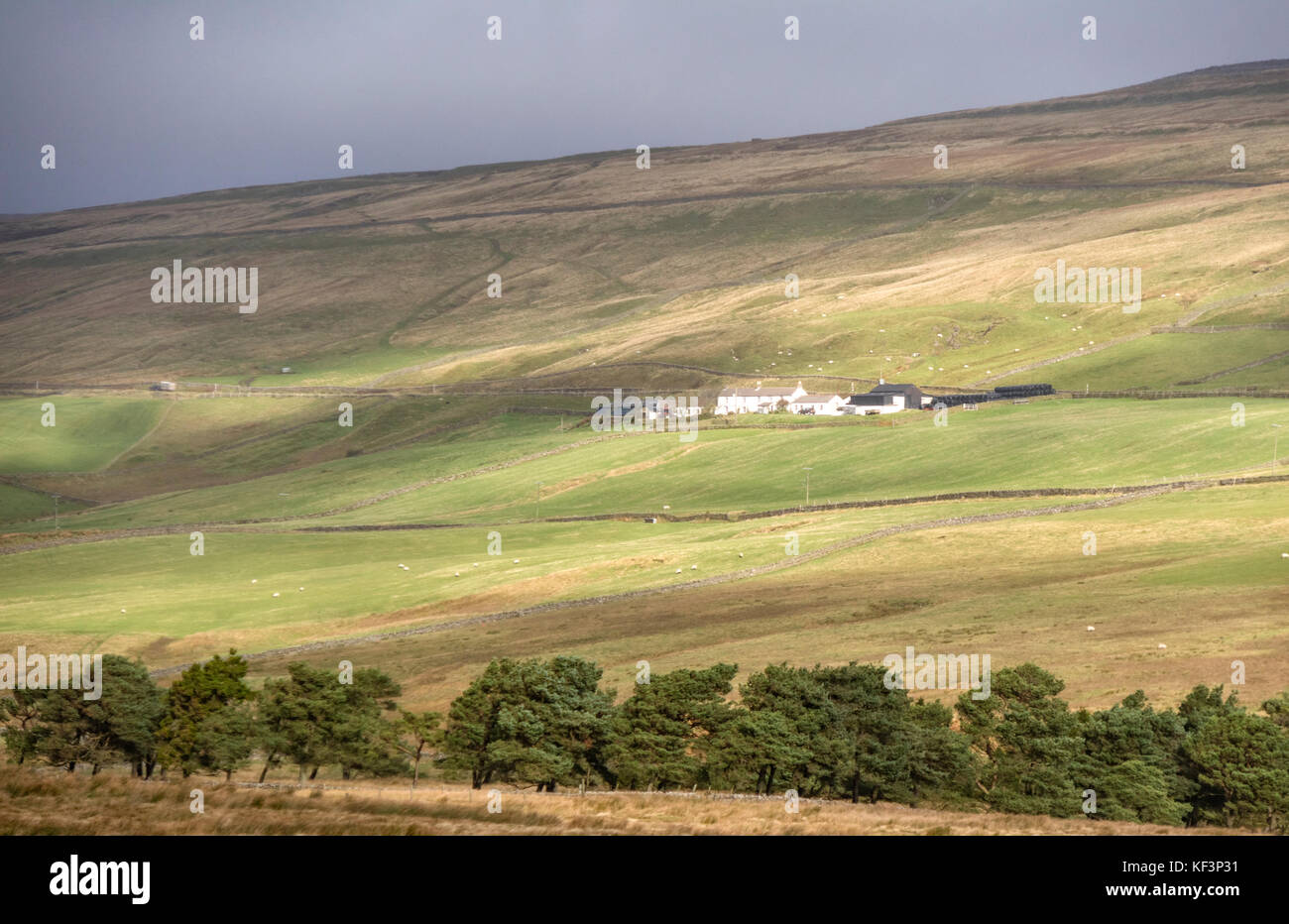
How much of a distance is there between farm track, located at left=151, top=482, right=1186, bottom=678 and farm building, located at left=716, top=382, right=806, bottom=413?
262ft

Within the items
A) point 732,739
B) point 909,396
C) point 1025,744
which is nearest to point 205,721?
point 732,739

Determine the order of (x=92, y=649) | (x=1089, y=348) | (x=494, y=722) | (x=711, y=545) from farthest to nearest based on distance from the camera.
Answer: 1. (x=1089, y=348)
2. (x=711, y=545)
3. (x=92, y=649)
4. (x=494, y=722)

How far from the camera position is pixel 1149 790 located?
3988 cm

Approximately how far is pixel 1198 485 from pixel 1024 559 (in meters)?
26.3

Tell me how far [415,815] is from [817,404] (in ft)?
509

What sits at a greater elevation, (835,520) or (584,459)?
(584,459)

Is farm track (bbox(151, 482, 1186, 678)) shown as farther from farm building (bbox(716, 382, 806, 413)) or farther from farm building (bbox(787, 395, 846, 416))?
farm building (bbox(716, 382, 806, 413))

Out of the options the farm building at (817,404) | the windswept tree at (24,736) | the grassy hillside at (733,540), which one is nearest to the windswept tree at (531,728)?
the windswept tree at (24,736)

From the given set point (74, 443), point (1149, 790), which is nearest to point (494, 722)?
point (1149, 790)

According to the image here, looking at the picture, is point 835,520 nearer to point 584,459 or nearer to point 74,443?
point 584,459

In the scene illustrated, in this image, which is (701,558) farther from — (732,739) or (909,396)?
(909,396)

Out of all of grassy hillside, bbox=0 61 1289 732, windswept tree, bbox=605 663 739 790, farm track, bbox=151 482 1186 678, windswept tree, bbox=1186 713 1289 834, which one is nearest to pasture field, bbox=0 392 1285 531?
grassy hillside, bbox=0 61 1289 732

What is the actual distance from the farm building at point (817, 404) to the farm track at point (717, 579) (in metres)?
71.0
